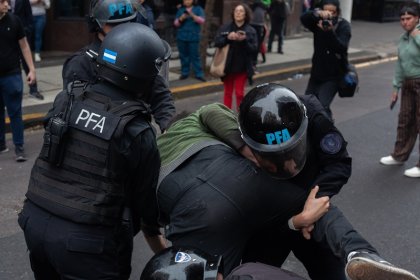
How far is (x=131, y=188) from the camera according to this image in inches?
94.4

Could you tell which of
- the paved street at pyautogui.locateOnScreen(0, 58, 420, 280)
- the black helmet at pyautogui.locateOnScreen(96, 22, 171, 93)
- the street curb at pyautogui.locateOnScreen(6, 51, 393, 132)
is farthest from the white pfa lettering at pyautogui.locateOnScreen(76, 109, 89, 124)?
the street curb at pyautogui.locateOnScreen(6, 51, 393, 132)

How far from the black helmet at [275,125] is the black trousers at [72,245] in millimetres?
687

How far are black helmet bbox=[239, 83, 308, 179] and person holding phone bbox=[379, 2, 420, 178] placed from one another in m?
4.32

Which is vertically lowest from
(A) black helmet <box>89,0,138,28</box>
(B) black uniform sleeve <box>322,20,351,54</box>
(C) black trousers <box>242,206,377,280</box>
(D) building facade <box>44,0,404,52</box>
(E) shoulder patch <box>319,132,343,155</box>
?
(D) building facade <box>44,0,404,52</box>

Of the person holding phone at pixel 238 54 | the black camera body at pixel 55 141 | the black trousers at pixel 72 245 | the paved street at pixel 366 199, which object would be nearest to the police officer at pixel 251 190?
the black trousers at pixel 72 245

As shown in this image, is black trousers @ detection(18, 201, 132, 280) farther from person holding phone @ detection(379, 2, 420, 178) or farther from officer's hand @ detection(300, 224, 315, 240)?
person holding phone @ detection(379, 2, 420, 178)

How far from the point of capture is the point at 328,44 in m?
6.89

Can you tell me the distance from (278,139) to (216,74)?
5.98m

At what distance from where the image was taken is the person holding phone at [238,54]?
8.04m

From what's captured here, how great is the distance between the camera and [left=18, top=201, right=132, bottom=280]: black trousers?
7.38 ft

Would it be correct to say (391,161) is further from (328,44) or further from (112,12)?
(112,12)

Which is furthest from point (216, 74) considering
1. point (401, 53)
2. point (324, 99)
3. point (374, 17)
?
point (374, 17)

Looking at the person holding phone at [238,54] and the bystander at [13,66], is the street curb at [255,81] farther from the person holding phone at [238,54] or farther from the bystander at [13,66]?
the person holding phone at [238,54]

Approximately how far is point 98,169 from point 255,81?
9.04 metres
